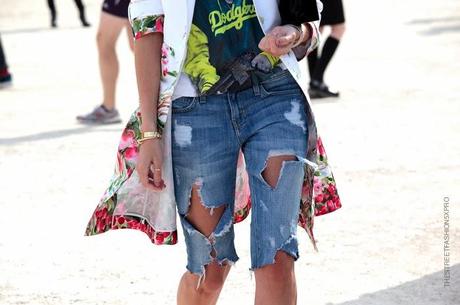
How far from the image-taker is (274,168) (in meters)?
3.47

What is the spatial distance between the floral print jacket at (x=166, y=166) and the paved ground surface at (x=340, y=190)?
1133 millimetres

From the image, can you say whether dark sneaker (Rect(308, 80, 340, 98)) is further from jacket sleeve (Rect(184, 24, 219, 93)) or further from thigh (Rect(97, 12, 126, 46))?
jacket sleeve (Rect(184, 24, 219, 93))

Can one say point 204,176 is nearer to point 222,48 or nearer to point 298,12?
point 222,48

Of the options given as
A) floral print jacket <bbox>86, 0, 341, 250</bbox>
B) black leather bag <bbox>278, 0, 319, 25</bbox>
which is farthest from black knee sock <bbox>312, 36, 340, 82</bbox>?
black leather bag <bbox>278, 0, 319, 25</bbox>

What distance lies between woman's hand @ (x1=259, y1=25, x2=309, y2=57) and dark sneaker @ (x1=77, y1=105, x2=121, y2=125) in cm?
557

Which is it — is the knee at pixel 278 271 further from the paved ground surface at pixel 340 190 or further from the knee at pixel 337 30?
the knee at pixel 337 30

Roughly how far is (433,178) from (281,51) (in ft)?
11.4

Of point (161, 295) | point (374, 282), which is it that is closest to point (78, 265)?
point (161, 295)

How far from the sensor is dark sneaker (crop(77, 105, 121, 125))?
890cm

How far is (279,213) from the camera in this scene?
11.4 feet

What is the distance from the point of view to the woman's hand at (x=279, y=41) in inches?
133

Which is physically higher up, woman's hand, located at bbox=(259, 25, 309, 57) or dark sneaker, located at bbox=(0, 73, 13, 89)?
woman's hand, located at bbox=(259, 25, 309, 57)

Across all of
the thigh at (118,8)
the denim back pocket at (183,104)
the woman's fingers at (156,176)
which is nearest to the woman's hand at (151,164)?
the woman's fingers at (156,176)

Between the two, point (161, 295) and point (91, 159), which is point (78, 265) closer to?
point (161, 295)
